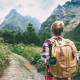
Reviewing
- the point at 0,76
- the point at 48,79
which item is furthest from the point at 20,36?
the point at 48,79

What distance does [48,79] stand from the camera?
3684 mm

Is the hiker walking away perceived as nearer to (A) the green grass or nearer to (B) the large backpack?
(B) the large backpack

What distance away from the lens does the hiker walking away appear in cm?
349

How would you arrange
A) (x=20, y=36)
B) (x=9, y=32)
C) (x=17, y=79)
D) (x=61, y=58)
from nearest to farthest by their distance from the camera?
(x=61, y=58) < (x=17, y=79) < (x=9, y=32) < (x=20, y=36)

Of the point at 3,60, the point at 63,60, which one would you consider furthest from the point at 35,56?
the point at 63,60

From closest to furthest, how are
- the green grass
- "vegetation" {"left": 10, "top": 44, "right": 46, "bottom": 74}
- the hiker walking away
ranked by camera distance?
the hiker walking away, the green grass, "vegetation" {"left": 10, "top": 44, "right": 46, "bottom": 74}

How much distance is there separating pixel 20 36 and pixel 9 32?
3.75 meters

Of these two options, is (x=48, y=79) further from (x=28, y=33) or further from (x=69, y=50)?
(x=28, y=33)

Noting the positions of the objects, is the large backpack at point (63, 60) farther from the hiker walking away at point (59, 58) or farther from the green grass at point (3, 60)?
the green grass at point (3, 60)

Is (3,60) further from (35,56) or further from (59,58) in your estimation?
(59,58)

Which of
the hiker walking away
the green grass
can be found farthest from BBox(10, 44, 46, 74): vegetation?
the hiker walking away

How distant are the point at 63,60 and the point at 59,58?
7 centimetres

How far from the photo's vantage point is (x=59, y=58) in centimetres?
349

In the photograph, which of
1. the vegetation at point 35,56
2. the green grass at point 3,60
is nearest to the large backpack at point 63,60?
the green grass at point 3,60
